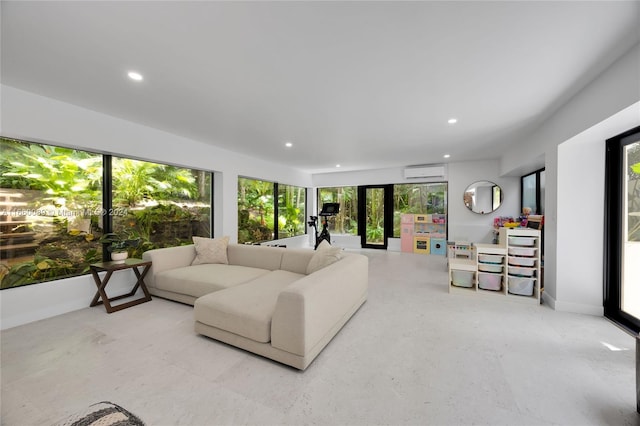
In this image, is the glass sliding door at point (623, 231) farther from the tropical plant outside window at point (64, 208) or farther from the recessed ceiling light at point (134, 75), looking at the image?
the tropical plant outside window at point (64, 208)

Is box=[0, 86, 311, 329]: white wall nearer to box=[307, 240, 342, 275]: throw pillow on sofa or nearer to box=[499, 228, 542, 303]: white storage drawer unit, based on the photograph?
box=[307, 240, 342, 275]: throw pillow on sofa

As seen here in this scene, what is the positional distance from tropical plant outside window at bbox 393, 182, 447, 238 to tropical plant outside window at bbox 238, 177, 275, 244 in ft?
11.7

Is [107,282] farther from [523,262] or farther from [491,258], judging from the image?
[523,262]

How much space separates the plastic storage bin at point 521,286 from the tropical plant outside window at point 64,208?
5.26 m

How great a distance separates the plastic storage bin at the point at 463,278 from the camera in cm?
343

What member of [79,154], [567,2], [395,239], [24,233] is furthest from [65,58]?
[395,239]

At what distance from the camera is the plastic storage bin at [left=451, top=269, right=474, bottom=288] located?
3.43 metres

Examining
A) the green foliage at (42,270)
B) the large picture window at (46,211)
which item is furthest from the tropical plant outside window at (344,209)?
the green foliage at (42,270)

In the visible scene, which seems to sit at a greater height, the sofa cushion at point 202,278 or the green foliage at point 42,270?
the green foliage at point 42,270

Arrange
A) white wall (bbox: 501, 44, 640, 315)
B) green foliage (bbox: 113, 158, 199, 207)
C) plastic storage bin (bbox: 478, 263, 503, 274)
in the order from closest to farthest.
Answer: white wall (bbox: 501, 44, 640, 315) < plastic storage bin (bbox: 478, 263, 503, 274) < green foliage (bbox: 113, 158, 199, 207)

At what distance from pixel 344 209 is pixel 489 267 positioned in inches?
187

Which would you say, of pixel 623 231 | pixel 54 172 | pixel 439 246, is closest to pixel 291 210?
pixel 439 246

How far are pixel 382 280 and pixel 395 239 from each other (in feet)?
10.4

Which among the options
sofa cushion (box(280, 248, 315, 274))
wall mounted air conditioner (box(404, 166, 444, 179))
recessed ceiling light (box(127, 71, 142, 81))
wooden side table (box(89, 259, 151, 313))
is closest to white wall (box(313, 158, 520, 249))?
wall mounted air conditioner (box(404, 166, 444, 179))
